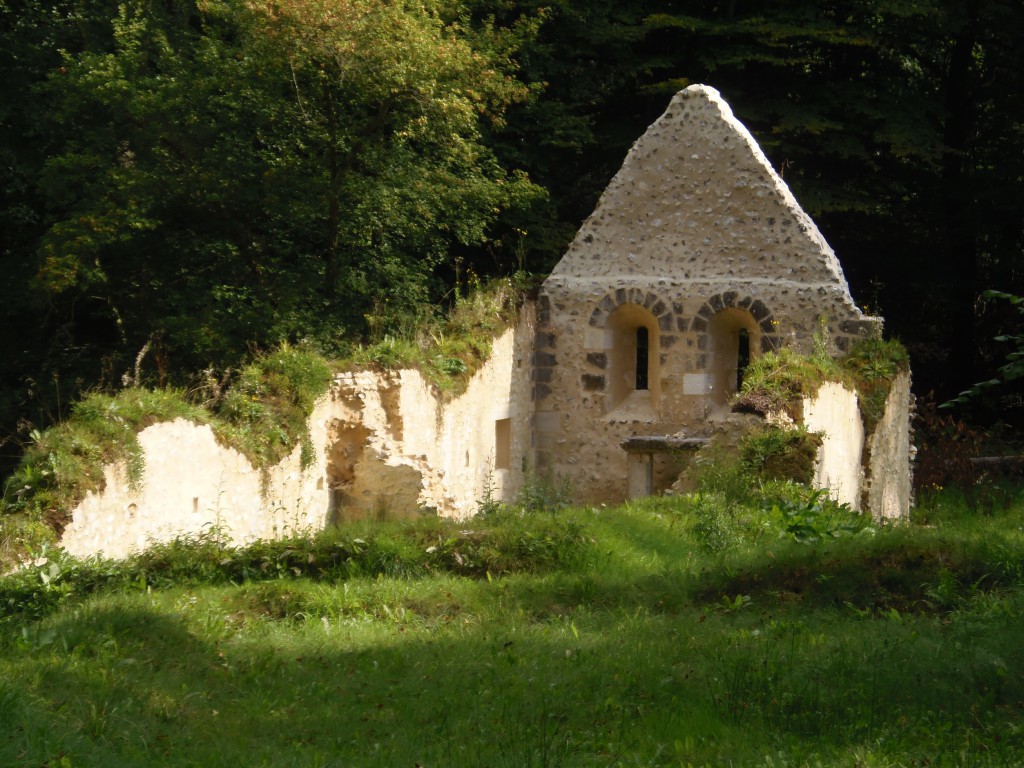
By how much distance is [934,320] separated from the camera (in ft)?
83.1

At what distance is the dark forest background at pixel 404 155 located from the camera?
52.4ft

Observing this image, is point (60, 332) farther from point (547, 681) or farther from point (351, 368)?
point (547, 681)

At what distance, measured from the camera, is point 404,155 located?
1683 cm

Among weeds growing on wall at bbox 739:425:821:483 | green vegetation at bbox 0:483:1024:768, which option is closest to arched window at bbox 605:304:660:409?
weeds growing on wall at bbox 739:425:821:483

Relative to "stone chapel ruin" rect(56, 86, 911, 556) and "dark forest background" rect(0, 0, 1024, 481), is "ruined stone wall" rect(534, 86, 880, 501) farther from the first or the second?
"dark forest background" rect(0, 0, 1024, 481)

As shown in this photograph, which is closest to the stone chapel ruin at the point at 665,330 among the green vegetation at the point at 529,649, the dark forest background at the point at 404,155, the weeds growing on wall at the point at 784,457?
the dark forest background at the point at 404,155

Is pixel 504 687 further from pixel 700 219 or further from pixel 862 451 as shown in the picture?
pixel 700 219

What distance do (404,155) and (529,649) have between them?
1069cm

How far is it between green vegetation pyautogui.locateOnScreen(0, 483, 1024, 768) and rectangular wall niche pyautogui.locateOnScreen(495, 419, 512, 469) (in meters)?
4.60

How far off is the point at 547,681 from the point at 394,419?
245 inches

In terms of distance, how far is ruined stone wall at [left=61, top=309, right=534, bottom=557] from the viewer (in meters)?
9.29

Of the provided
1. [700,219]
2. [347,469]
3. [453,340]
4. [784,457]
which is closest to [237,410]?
[347,469]

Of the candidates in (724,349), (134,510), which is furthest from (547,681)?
(724,349)

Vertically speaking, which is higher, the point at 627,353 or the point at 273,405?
the point at 627,353
